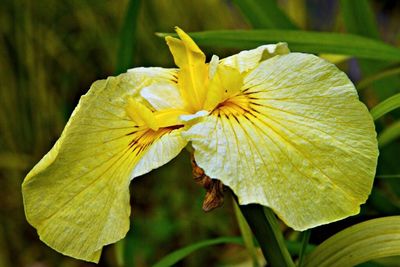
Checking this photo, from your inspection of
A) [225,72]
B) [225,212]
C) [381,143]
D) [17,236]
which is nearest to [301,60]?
[225,72]

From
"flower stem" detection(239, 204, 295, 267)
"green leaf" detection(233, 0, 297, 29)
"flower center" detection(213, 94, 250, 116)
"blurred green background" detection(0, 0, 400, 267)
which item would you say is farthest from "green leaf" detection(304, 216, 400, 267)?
"blurred green background" detection(0, 0, 400, 267)

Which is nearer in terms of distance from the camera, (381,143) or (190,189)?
(381,143)

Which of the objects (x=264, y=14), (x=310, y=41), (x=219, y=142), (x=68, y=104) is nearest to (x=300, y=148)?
(x=219, y=142)

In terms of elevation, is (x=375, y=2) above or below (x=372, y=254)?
below

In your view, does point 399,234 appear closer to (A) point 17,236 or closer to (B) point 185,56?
(B) point 185,56

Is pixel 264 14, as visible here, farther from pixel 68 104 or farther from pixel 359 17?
pixel 68 104

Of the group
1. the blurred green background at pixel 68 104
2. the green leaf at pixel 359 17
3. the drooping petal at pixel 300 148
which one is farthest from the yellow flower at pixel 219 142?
the blurred green background at pixel 68 104

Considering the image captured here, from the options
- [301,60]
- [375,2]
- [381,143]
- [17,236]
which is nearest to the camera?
[301,60]
